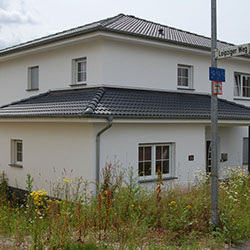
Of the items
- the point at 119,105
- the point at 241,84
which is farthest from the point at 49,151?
the point at 241,84

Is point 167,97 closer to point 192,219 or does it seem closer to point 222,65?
point 222,65

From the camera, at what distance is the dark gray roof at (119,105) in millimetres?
10906

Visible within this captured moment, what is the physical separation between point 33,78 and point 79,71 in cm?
338

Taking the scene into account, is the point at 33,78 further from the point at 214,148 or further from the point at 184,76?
the point at 214,148

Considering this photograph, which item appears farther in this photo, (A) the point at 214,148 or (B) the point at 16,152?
(B) the point at 16,152

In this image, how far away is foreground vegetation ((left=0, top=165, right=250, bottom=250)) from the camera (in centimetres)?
590

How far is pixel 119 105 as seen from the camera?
1155 cm

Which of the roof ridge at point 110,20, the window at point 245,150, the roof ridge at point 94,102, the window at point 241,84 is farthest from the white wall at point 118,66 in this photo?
the window at point 245,150

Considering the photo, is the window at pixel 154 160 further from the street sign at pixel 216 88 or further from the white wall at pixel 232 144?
the street sign at pixel 216 88

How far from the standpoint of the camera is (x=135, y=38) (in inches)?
516

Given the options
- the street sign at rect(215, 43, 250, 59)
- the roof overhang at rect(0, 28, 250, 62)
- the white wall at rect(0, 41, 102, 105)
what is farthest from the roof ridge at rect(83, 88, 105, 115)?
the street sign at rect(215, 43, 250, 59)

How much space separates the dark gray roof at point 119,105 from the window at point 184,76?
1.73ft

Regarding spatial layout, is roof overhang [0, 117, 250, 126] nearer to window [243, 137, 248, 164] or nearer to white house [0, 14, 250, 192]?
white house [0, 14, 250, 192]

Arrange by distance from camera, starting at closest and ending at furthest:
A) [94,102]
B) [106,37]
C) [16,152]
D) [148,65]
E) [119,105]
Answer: [94,102]
[119,105]
[106,37]
[148,65]
[16,152]
